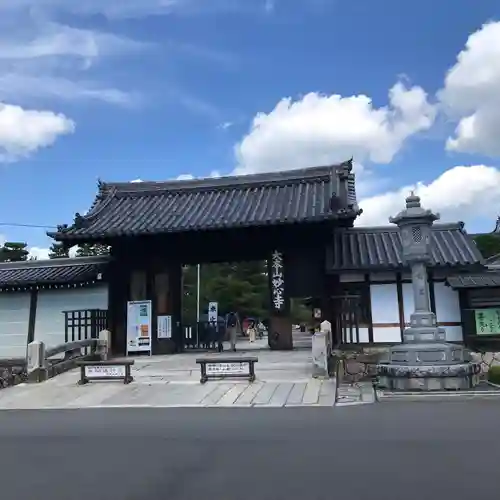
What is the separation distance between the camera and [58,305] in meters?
20.3

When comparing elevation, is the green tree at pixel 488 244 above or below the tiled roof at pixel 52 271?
above

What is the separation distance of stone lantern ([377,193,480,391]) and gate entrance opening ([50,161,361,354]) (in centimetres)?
529

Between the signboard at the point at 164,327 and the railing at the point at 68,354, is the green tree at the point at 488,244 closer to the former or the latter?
the signboard at the point at 164,327

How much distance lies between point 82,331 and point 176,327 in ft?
11.1

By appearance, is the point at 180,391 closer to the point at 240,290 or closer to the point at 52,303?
the point at 52,303

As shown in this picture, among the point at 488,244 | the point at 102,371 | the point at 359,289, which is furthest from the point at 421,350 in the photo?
the point at 488,244

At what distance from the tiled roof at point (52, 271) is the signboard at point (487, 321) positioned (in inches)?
507

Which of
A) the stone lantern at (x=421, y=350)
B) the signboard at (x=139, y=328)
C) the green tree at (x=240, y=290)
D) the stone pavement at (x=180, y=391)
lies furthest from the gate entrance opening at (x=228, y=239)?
the green tree at (x=240, y=290)

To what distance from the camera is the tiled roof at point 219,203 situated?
737 inches

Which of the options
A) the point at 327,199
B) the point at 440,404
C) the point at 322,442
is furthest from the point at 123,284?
the point at 322,442

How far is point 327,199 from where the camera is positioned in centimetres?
1991

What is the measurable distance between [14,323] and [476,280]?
54.2ft

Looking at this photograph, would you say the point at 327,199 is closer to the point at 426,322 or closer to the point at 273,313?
the point at 273,313

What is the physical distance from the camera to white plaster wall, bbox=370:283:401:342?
17.7 metres
